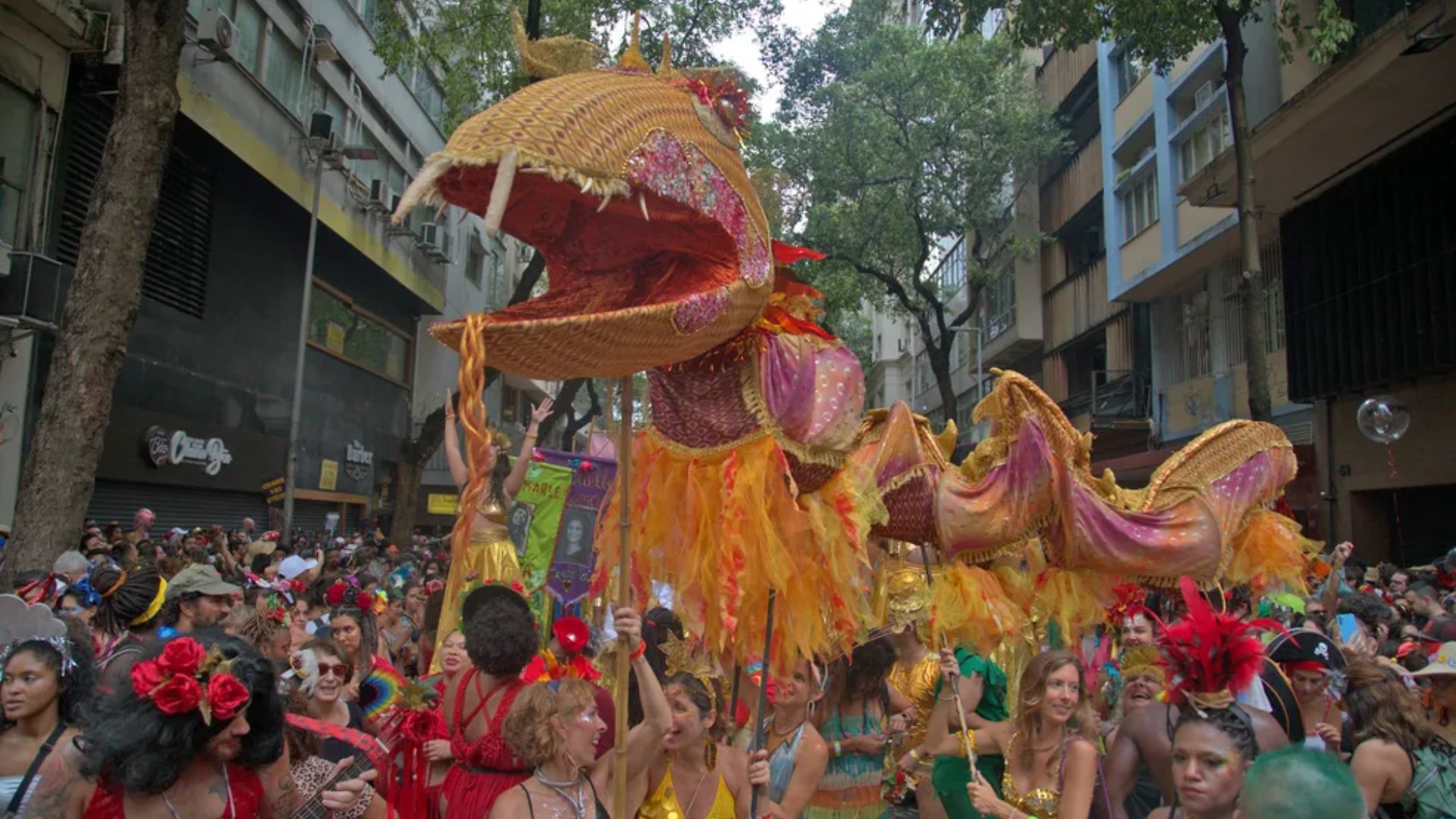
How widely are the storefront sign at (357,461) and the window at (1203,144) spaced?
16.2 meters

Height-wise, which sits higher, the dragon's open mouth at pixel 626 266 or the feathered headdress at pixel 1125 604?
the dragon's open mouth at pixel 626 266

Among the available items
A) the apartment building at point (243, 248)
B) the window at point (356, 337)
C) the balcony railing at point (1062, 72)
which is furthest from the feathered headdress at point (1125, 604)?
the balcony railing at point (1062, 72)

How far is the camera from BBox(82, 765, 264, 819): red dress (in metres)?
2.57

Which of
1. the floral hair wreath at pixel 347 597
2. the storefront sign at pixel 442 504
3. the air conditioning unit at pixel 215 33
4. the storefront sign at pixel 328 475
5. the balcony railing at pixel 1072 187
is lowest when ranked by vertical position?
the floral hair wreath at pixel 347 597

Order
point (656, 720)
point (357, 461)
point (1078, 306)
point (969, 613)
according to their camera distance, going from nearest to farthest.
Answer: point (656, 720) < point (969, 613) < point (357, 461) < point (1078, 306)

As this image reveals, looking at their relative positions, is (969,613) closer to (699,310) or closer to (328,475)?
(699,310)

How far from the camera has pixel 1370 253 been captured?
494 inches

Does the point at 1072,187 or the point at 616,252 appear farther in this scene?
the point at 1072,187

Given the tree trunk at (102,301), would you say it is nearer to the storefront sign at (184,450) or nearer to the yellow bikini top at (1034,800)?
the yellow bikini top at (1034,800)

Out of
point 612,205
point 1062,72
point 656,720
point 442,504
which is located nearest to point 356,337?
point 442,504

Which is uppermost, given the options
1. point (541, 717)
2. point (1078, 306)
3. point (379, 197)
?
point (379, 197)

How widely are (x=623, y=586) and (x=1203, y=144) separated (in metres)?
16.2

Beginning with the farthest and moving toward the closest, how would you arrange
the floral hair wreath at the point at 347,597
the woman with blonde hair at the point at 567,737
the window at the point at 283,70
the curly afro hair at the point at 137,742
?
the window at the point at 283,70 < the floral hair wreath at the point at 347,597 < the woman with blonde hair at the point at 567,737 < the curly afro hair at the point at 137,742

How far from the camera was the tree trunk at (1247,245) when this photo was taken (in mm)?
9492
